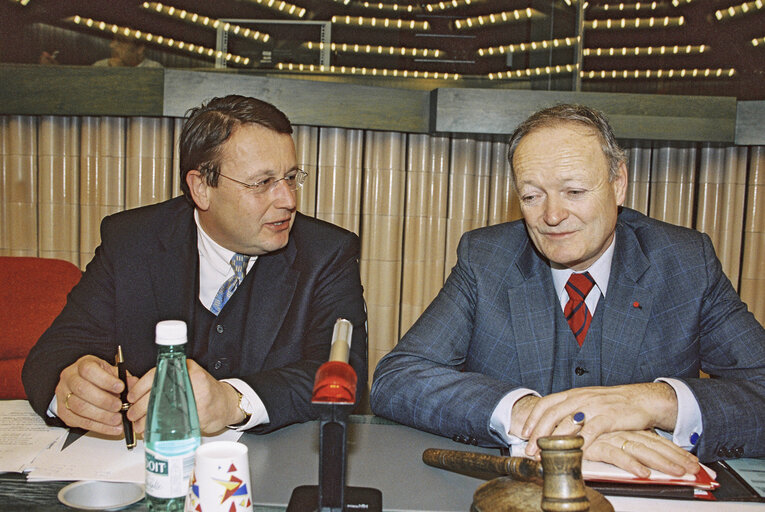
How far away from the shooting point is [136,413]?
1.39 metres

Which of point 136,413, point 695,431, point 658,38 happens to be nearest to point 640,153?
point 658,38

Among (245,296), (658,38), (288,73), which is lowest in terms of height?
(245,296)

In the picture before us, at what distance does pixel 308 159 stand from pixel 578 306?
185 centimetres

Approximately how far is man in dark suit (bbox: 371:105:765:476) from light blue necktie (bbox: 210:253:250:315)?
0.51m

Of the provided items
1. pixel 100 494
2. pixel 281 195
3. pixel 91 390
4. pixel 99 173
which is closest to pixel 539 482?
pixel 100 494

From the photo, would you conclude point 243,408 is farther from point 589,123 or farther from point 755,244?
point 755,244

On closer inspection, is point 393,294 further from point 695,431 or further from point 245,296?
point 695,431

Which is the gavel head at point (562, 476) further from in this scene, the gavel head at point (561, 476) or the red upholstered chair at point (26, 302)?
the red upholstered chair at point (26, 302)

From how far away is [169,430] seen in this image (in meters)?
1.05

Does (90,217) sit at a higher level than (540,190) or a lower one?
lower

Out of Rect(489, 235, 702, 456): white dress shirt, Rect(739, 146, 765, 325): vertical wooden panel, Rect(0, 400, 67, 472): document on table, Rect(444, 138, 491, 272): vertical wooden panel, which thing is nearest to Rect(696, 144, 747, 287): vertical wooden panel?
A: Rect(739, 146, 765, 325): vertical wooden panel

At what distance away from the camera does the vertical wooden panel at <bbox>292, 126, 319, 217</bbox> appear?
344 centimetres

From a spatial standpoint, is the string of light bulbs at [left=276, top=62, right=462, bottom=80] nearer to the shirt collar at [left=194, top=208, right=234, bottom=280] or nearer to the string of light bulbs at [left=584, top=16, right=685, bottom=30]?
the string of light bulbs at [left=584, top=16, right=685, bottom=30]

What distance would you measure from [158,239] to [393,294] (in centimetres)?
169
